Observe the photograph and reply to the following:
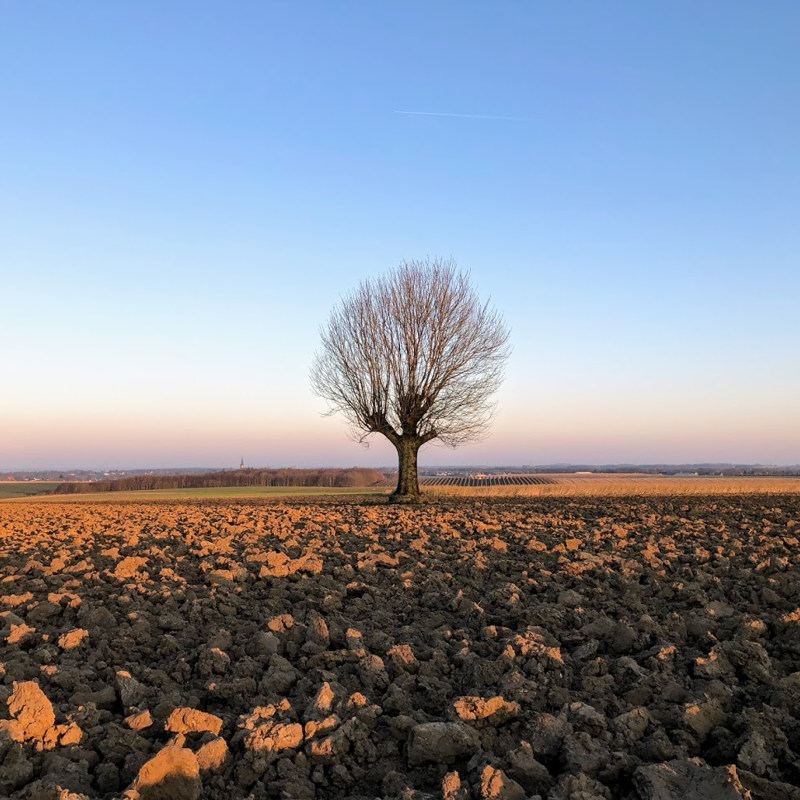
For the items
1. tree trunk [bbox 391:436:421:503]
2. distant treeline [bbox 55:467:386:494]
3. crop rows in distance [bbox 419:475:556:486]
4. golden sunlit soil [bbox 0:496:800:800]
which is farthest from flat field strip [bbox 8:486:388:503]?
golden sunlit soil [bbox 0:496:800:800]

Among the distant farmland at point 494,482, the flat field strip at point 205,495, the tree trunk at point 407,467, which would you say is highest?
the tree trunk at point 407,467

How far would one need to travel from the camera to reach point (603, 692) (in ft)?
14.1

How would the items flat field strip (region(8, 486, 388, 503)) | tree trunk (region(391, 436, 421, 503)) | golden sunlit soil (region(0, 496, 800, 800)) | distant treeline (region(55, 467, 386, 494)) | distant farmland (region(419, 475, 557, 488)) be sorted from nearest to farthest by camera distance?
golden sunlit soil (region(0, 496, 800, 800))
tree trunk (region(391, 436, 421, 503))
flat field strip (region(8, 486, 388, 503))
distant farmland (region(419, 475, 557, 488))
distant treeline (region(55, 467, 386, 494))

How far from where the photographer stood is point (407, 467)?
27391 mm

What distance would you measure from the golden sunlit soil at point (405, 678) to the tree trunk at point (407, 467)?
18.2 metres

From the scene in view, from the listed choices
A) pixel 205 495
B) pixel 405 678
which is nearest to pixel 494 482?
pixel 205 495

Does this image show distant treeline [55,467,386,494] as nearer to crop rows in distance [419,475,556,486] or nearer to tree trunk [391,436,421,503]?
crop rows in distance [419,475,556,486]

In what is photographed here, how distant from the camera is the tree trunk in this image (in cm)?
2736

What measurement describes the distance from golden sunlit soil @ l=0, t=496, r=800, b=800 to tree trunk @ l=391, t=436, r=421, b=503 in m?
18.2

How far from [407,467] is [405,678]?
22.9m

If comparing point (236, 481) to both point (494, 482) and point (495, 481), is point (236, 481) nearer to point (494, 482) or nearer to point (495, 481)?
point (495, 481)

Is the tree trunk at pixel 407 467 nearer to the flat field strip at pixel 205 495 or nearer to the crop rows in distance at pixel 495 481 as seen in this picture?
the flat field strip at pixel 205 495

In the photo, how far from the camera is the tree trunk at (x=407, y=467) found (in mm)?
27359

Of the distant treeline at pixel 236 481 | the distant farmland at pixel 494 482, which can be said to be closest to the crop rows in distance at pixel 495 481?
the distant farmland at pixel 494 482
